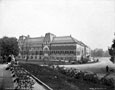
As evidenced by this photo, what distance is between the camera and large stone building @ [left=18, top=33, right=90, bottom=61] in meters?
53.8

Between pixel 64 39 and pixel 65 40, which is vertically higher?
pixel 64 39

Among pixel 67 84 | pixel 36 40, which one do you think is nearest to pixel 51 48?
pixel 36 40

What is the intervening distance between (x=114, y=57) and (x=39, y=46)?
46750 millimetres

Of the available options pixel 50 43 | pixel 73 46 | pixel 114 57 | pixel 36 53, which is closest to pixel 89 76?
pixel 114 57

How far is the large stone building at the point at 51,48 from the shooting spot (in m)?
53.8

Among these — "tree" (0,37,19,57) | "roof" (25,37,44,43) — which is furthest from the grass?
"roof" (25,37,44,43)

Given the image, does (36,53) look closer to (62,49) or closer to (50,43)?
(50,43)

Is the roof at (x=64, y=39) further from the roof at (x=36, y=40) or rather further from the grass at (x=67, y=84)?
the grass at (x=67, y=84)

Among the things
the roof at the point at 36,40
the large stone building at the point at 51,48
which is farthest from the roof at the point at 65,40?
the roof at the point at 36,40

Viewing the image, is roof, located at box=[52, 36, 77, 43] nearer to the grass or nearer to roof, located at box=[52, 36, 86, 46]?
roof, located at box=[52, 36, 86, 46]

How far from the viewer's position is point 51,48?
193 feet

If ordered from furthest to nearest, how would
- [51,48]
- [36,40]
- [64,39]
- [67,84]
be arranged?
[36,40], [51,48], [64,39], [67,84]

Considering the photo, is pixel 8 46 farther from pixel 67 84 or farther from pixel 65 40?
pixel 67 84

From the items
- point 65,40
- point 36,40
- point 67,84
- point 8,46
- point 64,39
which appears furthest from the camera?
point 36,40
